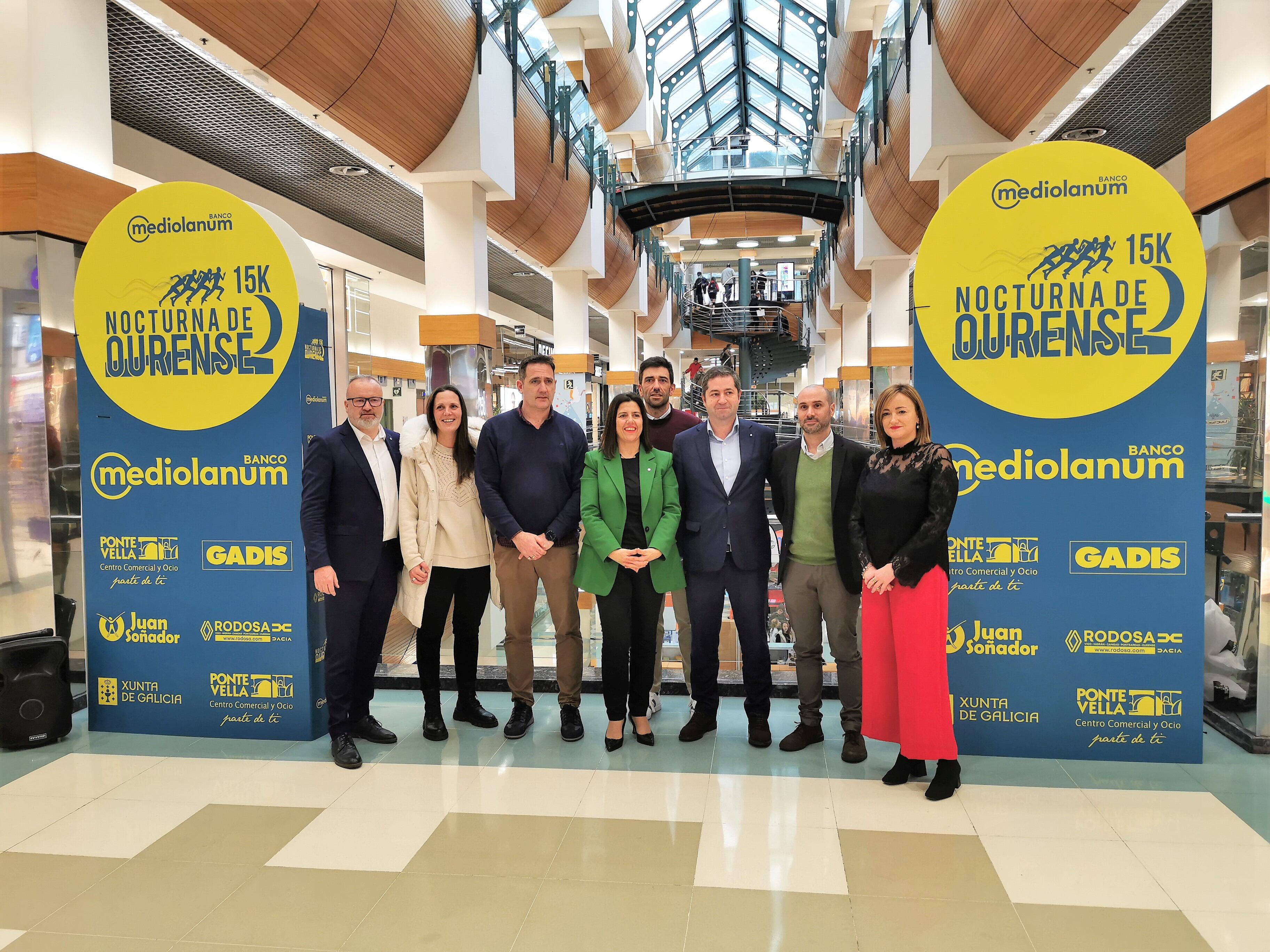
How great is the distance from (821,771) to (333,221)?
33.9 feet

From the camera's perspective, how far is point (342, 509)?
3484mm

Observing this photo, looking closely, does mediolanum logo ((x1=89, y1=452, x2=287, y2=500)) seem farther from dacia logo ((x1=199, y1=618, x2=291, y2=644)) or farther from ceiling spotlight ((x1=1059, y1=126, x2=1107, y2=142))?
ceiling spotlight ((x1=1059, y1=126, x2=1107, y2=142))

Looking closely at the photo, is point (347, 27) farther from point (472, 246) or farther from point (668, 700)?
point (668, 700)

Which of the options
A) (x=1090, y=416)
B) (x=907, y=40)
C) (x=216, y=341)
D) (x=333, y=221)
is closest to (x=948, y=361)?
(x=1090, y=416)

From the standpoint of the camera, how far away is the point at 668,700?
4.20 m

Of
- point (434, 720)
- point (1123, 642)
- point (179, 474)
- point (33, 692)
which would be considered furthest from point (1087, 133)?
point (33, 692)

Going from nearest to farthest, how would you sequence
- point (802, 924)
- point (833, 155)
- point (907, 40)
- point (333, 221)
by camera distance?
point (802, 924), point (907, 40), point (333, 221), point (833, 155)

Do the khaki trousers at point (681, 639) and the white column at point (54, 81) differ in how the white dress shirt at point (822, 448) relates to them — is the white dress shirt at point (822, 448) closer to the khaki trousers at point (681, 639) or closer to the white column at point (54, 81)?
the khaki trousers at point (681, 639)

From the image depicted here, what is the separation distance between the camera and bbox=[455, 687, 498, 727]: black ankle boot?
382 centimetres

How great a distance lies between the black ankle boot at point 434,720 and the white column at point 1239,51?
14.4ft

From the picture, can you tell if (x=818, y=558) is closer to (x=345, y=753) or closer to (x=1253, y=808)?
(x=1253, y=808)

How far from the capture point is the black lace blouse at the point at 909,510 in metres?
2.94

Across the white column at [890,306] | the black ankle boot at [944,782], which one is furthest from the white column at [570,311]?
the black ankle boot at [944,782]

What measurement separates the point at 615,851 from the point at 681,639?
1461 mm
